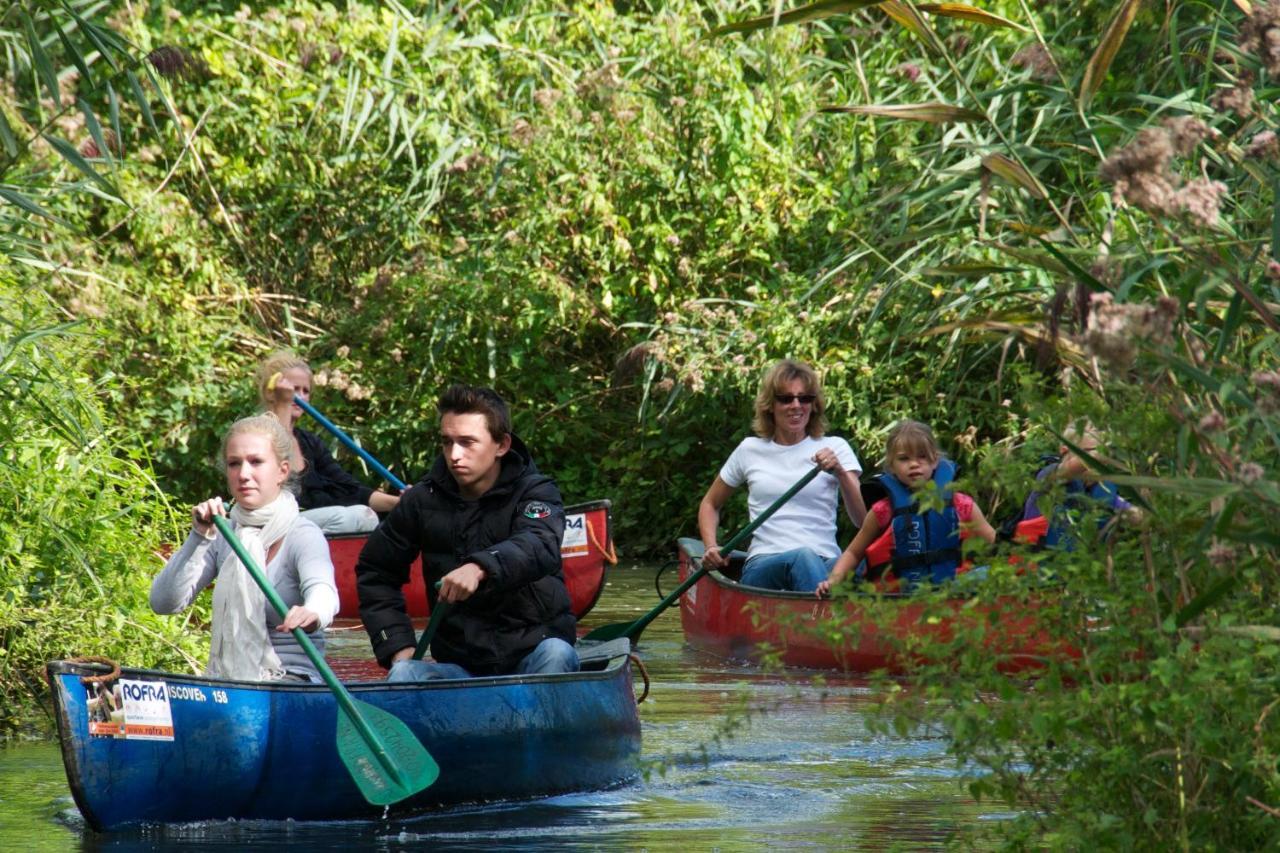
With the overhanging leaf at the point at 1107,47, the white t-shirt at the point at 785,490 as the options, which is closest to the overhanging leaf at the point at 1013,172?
the overhanging leaf at the point at 1107,47

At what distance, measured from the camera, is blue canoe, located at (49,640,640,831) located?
4.46 meters

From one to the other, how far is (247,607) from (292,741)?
1.22ft

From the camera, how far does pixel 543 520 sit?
207 inches

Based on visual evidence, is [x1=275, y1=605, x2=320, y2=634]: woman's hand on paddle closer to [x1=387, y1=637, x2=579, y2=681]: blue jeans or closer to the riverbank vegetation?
[x1=387, y1=637, x2=579, y2=681]: blue jeans

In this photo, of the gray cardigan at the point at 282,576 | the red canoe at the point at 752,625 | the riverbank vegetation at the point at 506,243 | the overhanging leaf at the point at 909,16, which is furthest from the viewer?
the red canoe at the point at 752,625

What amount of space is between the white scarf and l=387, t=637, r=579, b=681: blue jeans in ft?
1.23

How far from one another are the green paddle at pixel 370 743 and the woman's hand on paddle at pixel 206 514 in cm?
2

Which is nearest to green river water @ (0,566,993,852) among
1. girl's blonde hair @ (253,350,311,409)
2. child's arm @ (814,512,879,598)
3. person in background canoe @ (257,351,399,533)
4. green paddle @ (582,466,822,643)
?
green paddle @ (582,466,822,643)

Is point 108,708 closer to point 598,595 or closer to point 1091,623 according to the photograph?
point 1091,623

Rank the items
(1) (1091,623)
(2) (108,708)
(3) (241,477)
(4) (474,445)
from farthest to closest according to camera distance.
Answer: (4) (474,445), (3) (241,477), (2) (108,708), (1) (1091,623)

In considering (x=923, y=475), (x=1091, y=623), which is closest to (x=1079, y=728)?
(x=1091, y=623)

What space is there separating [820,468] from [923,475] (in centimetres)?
54

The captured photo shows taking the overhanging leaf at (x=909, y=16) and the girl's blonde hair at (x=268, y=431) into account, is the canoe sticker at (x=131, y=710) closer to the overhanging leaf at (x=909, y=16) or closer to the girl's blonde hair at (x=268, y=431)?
the girl's blonde hair at (x=268, y=431)

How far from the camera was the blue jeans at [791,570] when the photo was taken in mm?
7949
